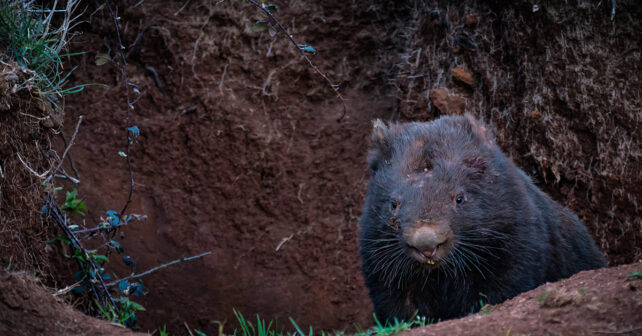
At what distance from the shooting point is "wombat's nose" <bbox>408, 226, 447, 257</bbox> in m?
3.20

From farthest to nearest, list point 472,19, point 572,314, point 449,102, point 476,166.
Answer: point 449,102 → point 472,19 → point 476,166 → point 572,314

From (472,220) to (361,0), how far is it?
342 cm

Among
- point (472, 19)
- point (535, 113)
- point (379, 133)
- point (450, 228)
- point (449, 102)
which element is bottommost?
point (450, 228)

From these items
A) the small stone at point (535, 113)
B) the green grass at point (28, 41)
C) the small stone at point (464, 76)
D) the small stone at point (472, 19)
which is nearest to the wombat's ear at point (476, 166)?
the small stone at point (535, 113)

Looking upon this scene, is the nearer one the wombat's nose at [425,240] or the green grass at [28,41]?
the wombat's nose at [425,240]

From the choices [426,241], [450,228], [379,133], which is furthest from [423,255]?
[379,133]

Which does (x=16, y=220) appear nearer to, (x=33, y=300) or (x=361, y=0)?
(x=33, y=300)

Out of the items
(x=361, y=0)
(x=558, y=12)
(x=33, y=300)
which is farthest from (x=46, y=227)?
(x=558, y=12)

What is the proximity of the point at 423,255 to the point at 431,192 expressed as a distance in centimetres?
40

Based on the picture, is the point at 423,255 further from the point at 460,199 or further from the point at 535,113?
the point at 535,113

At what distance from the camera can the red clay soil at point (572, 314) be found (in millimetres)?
2352

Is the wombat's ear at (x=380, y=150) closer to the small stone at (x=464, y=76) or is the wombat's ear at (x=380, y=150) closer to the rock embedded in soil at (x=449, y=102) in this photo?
the rock embedded in soil at (x=449, y=102)

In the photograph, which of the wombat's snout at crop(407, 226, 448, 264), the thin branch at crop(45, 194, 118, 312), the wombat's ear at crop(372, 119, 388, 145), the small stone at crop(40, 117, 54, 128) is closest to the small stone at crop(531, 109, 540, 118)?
the wombat's ear at crop(372, 119, 388, 145)

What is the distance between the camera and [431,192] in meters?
3.45
